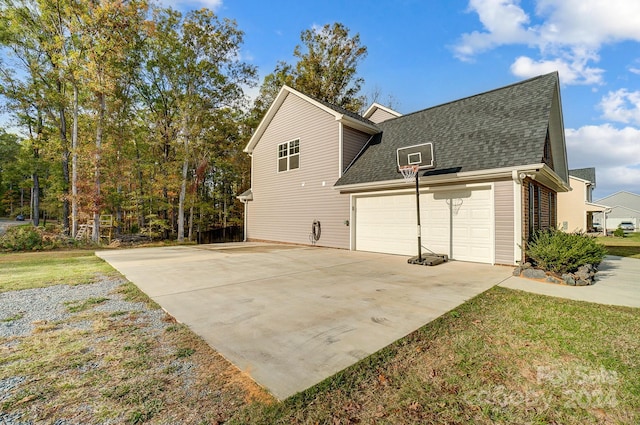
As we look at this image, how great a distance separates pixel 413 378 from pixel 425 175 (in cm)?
665

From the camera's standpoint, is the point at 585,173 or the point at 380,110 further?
the point at 585,173

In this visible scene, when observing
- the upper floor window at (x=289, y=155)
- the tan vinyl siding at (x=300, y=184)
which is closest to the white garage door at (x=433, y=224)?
the tan vinyl siding at (x=300, y=184)

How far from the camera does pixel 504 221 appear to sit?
676 centimetres

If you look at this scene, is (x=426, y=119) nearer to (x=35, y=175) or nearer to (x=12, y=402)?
(x=12, y=402)

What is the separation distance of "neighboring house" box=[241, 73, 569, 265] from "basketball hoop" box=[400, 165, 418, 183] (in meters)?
0.36

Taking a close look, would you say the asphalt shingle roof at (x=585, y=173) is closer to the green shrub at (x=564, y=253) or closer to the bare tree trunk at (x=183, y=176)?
the green shrub at (x=564, y=253)

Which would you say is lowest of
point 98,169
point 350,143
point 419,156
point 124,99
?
point 419,156

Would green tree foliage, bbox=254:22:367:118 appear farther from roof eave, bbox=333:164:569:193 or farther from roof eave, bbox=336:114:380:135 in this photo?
roof eave, bbox=333:164:569:193

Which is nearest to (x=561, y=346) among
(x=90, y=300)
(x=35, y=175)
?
(x=90, y=300)

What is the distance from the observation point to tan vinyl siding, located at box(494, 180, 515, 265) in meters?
6.65

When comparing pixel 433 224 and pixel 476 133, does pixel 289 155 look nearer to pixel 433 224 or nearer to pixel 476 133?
pixel 433 224

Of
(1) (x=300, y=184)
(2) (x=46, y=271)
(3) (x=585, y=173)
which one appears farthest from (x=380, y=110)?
(3) (x=585, y=173)

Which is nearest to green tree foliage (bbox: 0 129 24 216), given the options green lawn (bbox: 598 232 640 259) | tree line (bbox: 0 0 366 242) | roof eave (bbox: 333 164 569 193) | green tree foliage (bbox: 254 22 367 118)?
tree line (bbox: 0 0 366 242)

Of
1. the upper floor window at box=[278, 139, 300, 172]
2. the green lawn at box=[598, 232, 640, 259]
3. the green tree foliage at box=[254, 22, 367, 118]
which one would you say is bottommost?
the green lawn at box=[598, 232, 640, 259]
